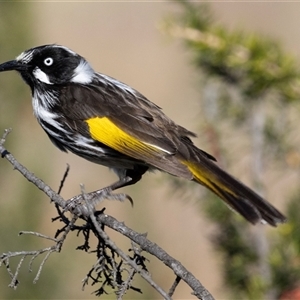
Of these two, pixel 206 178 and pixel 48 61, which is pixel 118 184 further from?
pixel 48 61

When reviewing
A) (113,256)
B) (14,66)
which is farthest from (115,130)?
(113,256)

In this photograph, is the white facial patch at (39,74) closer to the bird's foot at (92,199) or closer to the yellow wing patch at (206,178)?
the bird's foot at (92,199)

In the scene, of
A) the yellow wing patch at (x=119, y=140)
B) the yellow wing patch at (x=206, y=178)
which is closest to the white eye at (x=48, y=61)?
the yellow wing patch at (x=119, y=140)

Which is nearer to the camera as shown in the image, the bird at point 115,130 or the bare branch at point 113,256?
the bare branch at point 113,256

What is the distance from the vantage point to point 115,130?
3.74 meters

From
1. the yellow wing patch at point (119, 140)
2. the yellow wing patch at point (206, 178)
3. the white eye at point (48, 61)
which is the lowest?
the yellow wing patch at point (119, 140)

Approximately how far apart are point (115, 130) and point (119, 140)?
3.0 inches

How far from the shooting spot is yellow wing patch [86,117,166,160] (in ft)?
12.0

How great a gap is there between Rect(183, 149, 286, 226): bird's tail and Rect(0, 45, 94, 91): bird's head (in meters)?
0.92

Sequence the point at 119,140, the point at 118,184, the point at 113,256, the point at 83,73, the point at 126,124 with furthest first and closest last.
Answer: the point at 83,73, the point at 118,184, the point at 126,124, the point at 119,140, the point at 113,256

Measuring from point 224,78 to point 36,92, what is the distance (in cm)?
119

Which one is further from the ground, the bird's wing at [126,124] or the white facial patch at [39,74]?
the white facial patch at [39,74]

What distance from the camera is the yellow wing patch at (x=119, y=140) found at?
367 cm

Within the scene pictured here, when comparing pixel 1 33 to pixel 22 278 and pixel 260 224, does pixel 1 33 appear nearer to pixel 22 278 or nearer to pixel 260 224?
pixel 22 278
